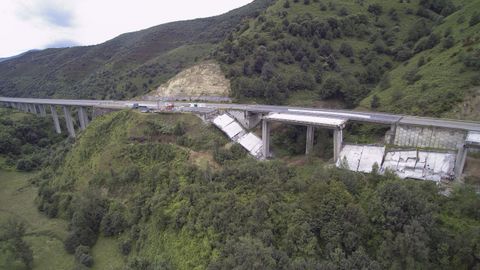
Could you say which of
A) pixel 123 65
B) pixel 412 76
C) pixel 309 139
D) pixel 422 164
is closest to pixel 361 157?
pixel 422 164

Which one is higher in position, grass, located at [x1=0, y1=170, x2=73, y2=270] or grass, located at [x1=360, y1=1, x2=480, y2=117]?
grass, located at [x1=360, y1=1, x2=480, y2=117]

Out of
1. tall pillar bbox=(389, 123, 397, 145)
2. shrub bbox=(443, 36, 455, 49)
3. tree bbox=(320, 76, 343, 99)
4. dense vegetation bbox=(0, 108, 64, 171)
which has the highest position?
shrub bbox=(443, 36, 455, 49)

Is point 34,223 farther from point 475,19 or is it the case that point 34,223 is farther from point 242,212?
point 475,19

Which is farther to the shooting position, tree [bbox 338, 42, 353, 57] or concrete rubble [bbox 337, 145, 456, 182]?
tree [bbox 338, 42, 353, 57]

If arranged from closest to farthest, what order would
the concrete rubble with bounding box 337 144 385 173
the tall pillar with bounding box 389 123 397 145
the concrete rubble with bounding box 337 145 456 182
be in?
the concrete rubble with bounding box 337 145 456 182, the concrete rubble with bounding box 337 144 385 173, the tall pillar with bounding box 389 123 397 145

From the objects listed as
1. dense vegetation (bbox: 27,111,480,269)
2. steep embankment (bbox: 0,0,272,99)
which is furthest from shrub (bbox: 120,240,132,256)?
steep embankment (bbox: 0,0,272,99)

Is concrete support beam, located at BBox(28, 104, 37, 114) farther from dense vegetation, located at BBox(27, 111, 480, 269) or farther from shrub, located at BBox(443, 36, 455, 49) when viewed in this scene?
shrub, located at BBox(443, 36, 455, 49)

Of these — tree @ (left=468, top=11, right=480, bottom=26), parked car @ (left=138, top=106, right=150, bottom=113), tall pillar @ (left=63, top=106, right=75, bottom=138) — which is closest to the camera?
parked car @ (left=138, top=106, right=150, bottom=113)
